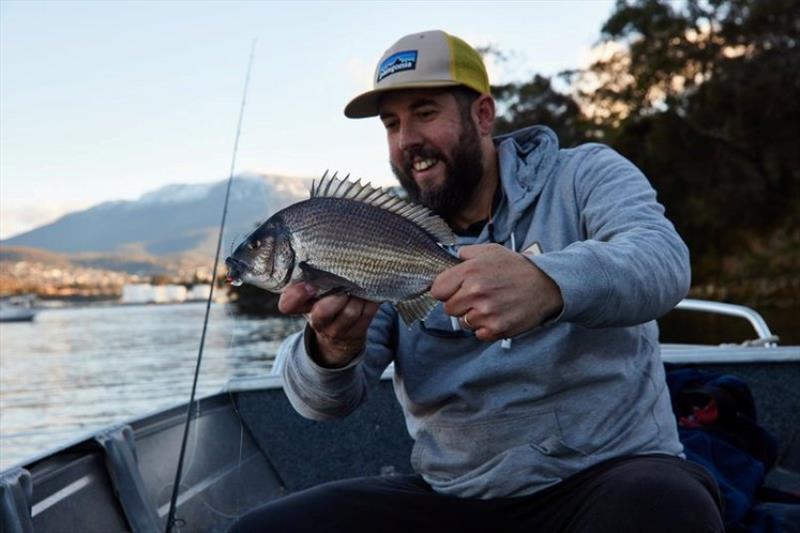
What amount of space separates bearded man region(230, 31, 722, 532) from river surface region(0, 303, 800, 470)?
60cm

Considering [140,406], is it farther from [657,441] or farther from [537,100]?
[537,100]

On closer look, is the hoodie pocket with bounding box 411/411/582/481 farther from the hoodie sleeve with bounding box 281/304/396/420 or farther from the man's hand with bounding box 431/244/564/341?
the man's hand with bounding box 431/244/564/341

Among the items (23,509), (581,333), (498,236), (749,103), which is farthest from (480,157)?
(749,103)

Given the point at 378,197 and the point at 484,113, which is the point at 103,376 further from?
the point at 378,197

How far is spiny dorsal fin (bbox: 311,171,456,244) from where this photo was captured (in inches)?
95.4

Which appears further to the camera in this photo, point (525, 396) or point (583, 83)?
point (583, 83)

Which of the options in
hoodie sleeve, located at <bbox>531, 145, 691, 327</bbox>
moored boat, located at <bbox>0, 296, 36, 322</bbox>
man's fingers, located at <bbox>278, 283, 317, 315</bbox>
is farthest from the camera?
moored boat, located at <bbox>0, 296, 36, 322</bbox>

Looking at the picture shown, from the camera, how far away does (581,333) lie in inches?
105

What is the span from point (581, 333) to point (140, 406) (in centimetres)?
1779

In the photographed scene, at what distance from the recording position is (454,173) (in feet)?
10.2

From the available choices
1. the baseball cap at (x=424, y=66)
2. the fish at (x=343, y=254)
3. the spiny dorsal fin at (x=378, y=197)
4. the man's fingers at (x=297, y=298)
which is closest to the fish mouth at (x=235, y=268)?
the fish at (x=343, y=254)

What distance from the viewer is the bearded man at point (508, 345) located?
2.22m

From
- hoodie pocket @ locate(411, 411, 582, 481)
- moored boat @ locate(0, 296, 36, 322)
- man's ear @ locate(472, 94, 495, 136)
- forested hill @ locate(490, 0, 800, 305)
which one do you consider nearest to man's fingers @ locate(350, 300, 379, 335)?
hoodie pocket @ locate(411, 411, 582, 481)

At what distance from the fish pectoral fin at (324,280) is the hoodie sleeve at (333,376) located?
362 millimetres
